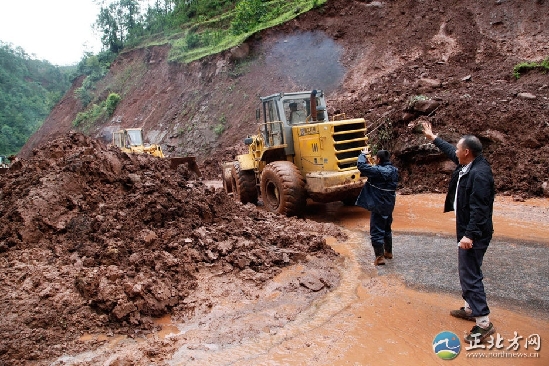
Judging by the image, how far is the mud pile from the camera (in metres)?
4.46

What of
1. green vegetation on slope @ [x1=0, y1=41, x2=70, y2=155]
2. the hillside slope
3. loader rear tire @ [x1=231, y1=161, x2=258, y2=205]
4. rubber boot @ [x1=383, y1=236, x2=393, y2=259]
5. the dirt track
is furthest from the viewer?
green vegetation on slope @ [x1=0, y1=41, x2=70, y2=155]

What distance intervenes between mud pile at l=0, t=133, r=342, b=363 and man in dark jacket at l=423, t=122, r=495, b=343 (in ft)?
6.13

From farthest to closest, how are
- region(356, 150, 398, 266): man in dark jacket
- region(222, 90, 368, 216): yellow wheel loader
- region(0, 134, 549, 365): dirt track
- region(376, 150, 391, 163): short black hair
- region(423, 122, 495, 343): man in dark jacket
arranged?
region(222, 90, 368, 216): yellow wheel loader
region(376, 150, 391, 163): short black hair
region(356, 150, 398, 266): man in dark jacket
region(0, 134, 549, 365): dirt track
region(423, 122, 495, 343): man in dark jacket

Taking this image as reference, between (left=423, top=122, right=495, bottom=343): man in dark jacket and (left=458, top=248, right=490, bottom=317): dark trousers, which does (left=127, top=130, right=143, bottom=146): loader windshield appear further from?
(left=458, top=248, right=490, bottom=317): dark trousers

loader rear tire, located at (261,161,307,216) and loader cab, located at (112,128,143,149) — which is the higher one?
loader cab, located at (112,128,143,149)

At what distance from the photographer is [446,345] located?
3.73 metres

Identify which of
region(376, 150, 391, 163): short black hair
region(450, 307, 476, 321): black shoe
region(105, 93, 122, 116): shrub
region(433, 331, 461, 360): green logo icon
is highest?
region(105, 93, 122, 116): shrub

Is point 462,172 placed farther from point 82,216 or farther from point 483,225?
point 82,216

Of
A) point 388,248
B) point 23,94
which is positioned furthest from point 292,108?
point 23,94

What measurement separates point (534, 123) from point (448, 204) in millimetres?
8016

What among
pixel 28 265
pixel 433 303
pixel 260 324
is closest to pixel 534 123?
pixel 433 303

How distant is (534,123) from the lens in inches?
409

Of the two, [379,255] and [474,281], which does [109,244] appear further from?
[474,281]

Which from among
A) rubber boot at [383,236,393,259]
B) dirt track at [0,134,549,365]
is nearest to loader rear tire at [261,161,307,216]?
dirt track at [0,134,549,365]
